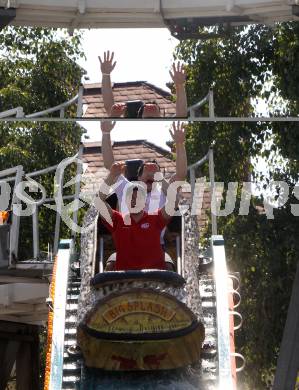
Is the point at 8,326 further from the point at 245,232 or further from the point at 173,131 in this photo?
the point at 173,131

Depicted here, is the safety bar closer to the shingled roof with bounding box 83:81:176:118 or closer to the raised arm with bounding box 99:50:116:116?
the raised arm with bounding box 99:50:116:116

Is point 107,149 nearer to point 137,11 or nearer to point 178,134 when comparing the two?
point 178,134

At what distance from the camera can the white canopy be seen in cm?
1048

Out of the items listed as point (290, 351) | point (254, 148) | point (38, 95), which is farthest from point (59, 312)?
point (38, 95)

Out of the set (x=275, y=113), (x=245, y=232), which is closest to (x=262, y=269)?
(x=245, y=232)

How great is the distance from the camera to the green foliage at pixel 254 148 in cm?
1402

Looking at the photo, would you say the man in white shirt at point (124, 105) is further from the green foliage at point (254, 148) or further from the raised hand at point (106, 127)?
the green foliage at point (254, 148)

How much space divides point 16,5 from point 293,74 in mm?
4873

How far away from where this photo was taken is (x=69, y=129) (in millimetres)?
15750

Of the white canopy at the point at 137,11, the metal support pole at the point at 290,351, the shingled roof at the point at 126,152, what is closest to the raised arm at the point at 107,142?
the white canopy at the point at 137,11

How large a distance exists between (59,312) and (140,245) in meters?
0.84

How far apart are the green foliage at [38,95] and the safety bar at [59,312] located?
536cm

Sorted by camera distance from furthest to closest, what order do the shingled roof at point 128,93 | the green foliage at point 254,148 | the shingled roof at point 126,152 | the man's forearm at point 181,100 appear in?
Answer: the shingled roof at point 128,93 → the shingled roof at point 126,152 → the green foliage at point 254,148 → the man's forearm at point 181,100

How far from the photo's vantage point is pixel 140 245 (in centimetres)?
909
